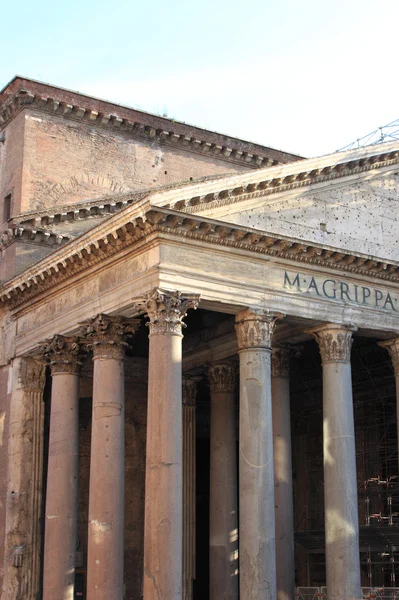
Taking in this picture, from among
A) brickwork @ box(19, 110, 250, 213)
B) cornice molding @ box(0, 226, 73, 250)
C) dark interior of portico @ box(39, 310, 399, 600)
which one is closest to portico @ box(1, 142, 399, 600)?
cornice molding @ box(0, 226, 73, 250)

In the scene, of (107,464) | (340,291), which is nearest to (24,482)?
(107,464)

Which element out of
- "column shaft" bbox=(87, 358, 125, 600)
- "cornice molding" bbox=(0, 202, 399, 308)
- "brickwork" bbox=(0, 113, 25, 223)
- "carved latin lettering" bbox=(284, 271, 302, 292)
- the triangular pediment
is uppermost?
"brickwork" bbox=(0, 113, 25, 223)

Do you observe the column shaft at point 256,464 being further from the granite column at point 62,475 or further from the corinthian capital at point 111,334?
the granite column at point 62,475

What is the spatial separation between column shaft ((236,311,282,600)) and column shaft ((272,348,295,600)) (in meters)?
2.45

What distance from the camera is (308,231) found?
17.5 metres

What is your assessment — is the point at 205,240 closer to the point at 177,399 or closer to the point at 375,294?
the point at 177,399

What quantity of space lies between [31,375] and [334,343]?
6.65m

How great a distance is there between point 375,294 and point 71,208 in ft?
24.4

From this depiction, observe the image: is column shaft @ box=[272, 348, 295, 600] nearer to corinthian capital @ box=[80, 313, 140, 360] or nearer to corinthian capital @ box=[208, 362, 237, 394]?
corinthian capital @ box=[208, 362, 237, 394]

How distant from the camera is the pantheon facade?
15.5m

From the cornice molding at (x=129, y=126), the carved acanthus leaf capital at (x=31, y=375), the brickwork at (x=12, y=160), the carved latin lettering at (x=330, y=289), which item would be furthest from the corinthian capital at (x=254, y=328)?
the cornice molding at (x=129, y=126)

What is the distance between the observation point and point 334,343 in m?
17.3

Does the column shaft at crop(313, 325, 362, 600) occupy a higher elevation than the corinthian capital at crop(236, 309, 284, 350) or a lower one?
lower

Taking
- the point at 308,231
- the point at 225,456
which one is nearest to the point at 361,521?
the point at 225,456
